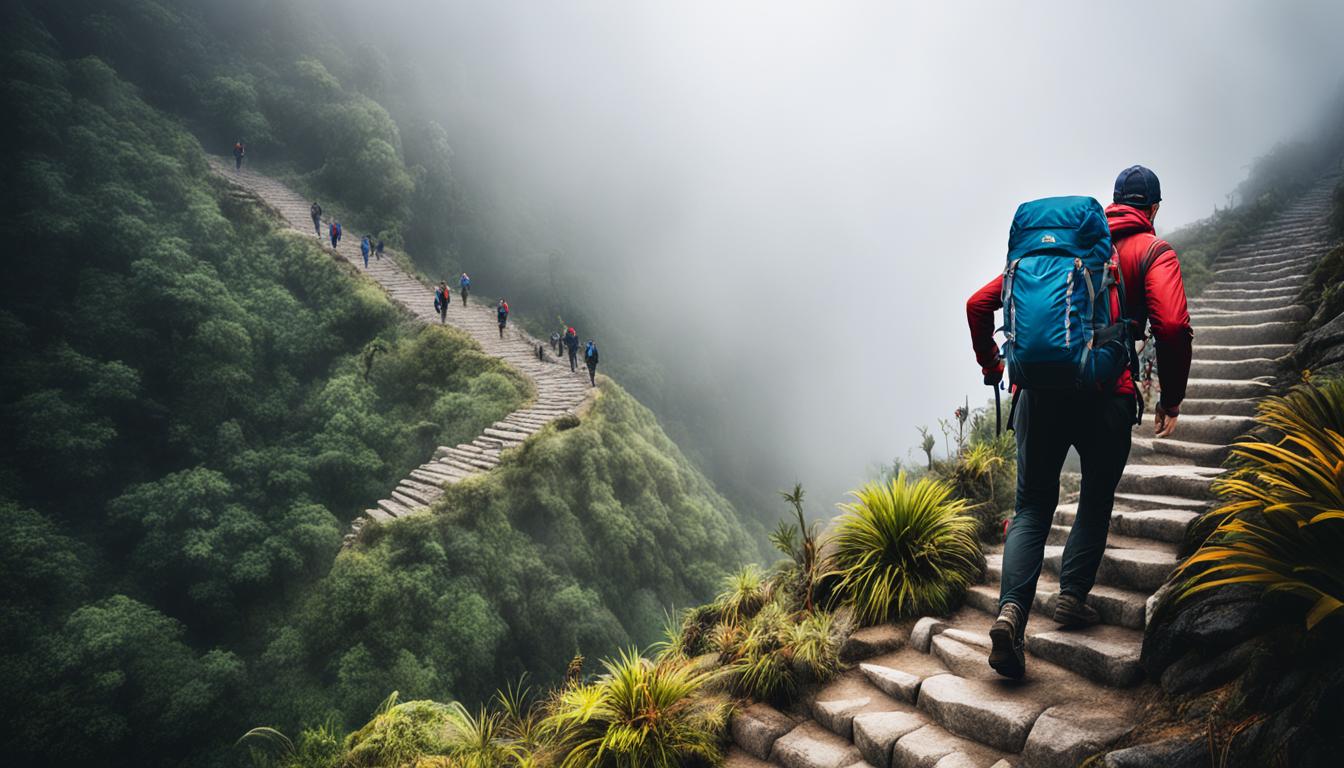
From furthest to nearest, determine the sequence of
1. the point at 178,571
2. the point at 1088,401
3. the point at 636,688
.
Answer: the point at 178,571 < the point at 636,688 < the point at 1088,401

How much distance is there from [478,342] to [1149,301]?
84.9ft

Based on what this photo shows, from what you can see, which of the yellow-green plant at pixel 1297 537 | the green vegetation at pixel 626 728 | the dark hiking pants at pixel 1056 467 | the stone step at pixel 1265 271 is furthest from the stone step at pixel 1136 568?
the stone step at pixel 1265 271

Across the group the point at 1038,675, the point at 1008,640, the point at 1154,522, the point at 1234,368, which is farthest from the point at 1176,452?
the point at 1008,640

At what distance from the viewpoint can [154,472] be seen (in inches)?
1027

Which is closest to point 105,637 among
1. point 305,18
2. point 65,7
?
point 65,7

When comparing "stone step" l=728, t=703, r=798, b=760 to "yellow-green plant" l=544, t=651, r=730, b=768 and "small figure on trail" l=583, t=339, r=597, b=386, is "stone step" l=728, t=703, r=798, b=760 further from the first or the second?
"small figure on trail" l=583, t=339, r=597, b=386

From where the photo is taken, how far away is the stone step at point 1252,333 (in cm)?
641

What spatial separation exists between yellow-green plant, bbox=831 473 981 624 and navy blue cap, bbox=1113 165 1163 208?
217cm

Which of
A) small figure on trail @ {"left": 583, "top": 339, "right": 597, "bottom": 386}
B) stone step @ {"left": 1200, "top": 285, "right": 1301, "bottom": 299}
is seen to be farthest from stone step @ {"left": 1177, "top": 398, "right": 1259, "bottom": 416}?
small figure on trail @ {"left": 583, "top": 339, "right": 597, "bottom": 386}

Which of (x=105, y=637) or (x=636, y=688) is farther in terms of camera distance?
(x=105, y=637)

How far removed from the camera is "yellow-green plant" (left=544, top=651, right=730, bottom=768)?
3.73 m

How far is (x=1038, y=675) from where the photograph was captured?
3209 millimetres

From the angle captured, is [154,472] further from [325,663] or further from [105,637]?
[325,663]

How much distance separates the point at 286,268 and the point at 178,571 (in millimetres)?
13861
